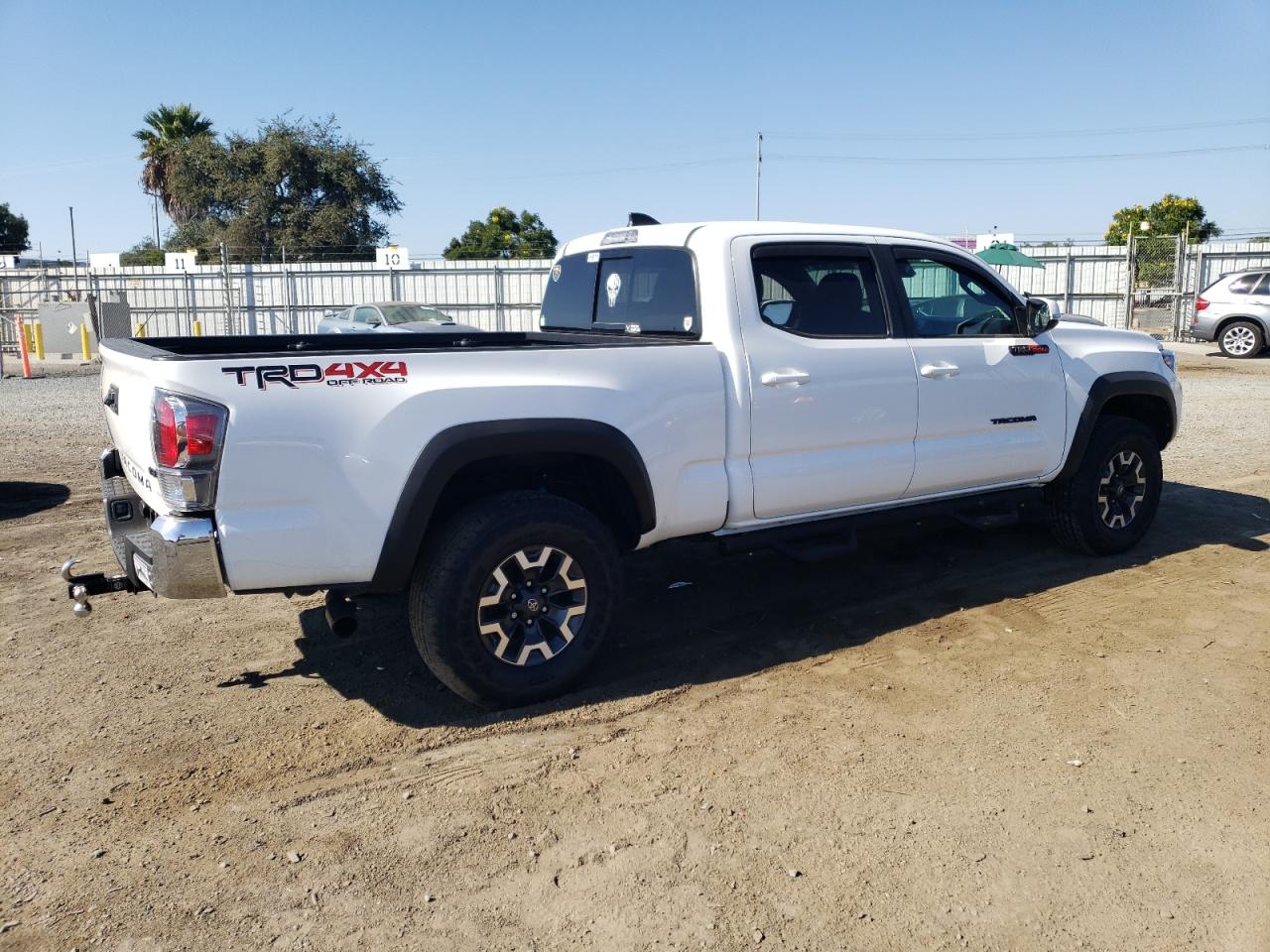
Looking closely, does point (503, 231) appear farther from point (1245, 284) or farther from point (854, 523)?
point (854, 523)

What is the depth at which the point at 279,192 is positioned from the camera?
41031mm

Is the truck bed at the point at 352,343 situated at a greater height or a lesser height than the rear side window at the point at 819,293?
lesser

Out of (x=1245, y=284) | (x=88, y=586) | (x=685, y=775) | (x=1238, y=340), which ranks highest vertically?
(x=1245, y=284)

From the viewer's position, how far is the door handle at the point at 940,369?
5004mm

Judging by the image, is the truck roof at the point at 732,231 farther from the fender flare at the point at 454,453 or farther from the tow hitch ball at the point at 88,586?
the tow hitch ball at the point at 88,586

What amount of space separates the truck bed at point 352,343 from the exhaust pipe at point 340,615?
96 cm

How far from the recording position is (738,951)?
2.65 metres

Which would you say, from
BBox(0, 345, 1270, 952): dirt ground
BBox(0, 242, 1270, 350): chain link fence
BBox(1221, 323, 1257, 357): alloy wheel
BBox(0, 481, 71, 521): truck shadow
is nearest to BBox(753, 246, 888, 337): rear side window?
BBox(0, 345, 1270, 952): dirt ground

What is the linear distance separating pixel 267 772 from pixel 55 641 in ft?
6.44

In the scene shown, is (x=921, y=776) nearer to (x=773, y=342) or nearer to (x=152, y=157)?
(x=773, y=342)

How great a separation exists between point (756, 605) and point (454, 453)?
7.32 feet

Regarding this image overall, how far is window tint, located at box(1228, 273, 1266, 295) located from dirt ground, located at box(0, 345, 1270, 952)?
17.1 metres

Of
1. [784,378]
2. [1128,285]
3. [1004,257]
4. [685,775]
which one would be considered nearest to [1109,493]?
[784,378]

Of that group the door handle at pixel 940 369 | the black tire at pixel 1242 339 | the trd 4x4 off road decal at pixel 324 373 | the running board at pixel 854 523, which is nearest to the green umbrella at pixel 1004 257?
the black tire at pixel 1242 339
